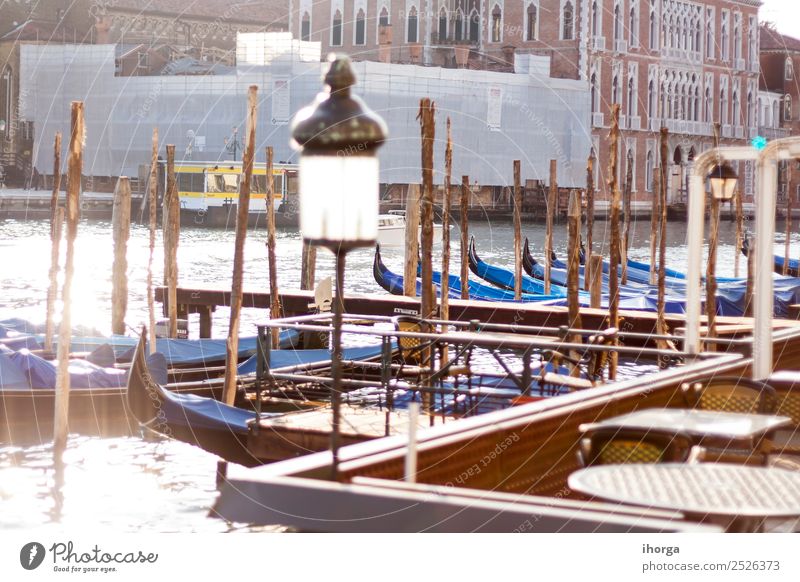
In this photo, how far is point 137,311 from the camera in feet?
35.7

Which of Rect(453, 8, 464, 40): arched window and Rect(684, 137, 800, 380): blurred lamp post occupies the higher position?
Rect(453, 8, 464, 40): arched window

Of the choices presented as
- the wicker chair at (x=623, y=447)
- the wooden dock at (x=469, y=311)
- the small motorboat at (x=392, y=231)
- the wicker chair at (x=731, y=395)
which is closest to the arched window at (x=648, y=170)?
the small motorboat at (x=392, y=231)

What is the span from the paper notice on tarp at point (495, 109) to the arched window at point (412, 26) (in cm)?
228

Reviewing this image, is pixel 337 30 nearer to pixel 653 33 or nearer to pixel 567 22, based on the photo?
pixel 567 22

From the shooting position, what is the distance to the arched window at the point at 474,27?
21.8 m

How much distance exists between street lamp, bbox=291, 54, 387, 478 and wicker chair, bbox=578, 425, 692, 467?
0.61m

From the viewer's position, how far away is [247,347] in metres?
6.36

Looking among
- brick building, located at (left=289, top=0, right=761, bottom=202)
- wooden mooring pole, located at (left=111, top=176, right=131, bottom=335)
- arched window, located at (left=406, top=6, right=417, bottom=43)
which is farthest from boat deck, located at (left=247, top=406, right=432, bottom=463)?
arched window, located at (left=406, top=6, right=417, bottom=43)

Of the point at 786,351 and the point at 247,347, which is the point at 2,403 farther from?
the point at 786,351

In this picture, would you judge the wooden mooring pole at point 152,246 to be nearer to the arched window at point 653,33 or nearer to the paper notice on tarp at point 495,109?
the paper notice on tarp at point 495,109

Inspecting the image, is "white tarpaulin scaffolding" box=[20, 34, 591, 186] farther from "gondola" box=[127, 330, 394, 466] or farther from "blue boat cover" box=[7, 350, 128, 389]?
"gondola" box=[127, 330, 394, 466]

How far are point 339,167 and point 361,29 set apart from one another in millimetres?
20813

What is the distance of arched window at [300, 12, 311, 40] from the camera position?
2181 cm

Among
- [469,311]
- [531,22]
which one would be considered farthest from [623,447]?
[531,22]
